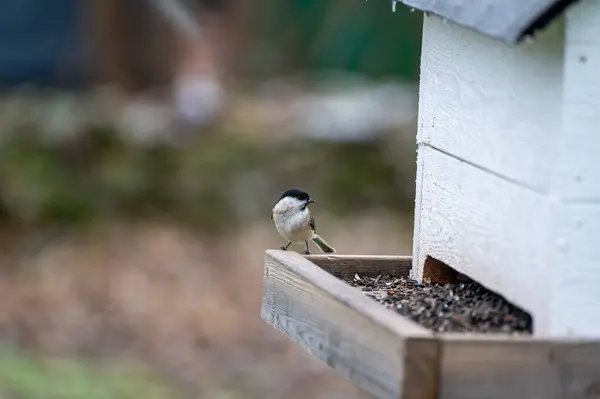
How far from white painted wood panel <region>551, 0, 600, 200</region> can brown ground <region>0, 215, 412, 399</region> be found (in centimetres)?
496

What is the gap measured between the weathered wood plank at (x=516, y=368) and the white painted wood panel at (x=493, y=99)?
393 millimetres

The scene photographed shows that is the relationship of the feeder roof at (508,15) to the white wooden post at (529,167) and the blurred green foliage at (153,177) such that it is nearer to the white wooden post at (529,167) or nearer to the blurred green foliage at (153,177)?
the white wooden post at (529,167)

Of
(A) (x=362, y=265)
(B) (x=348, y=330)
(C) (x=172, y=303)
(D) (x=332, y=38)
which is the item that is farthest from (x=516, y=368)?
(D) (x=332, y=38)

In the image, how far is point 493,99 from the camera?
3133 mm

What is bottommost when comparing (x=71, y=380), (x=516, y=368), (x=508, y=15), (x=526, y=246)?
(x=71, y=380)

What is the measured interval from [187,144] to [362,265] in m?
5.93

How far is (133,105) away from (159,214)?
3.15 ft

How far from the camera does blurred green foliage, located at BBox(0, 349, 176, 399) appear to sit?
23.7 ft

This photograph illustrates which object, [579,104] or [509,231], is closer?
[579,104]

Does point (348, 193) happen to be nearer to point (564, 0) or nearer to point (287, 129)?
point (287, 129)

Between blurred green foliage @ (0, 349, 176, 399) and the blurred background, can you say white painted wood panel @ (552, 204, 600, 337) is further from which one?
the blurred background

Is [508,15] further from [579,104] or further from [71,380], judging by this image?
[71,380]

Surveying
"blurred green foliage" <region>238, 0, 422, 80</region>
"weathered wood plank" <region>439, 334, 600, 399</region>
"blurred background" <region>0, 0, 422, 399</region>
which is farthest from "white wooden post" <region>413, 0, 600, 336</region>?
"blurred green foliage" <region>238, 0, 422, 80</region>

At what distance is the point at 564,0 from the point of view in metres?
2.61
